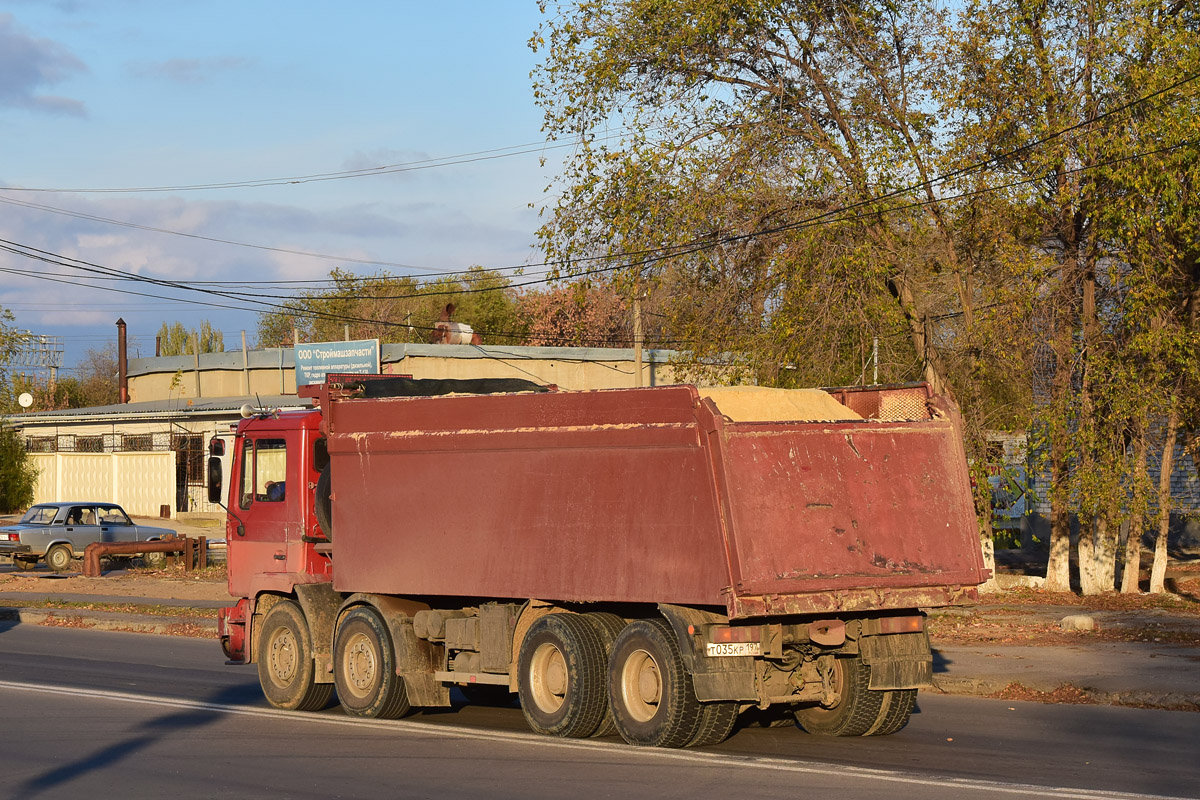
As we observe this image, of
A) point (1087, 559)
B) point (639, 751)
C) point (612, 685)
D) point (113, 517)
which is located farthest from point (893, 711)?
point (113, 517)

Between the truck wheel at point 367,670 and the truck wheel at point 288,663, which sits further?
the truck wheel at point 288,663

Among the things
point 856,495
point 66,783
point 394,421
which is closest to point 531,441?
point 394,421

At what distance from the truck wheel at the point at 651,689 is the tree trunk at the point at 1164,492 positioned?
503 inches

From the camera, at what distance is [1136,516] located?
20766 millimetres

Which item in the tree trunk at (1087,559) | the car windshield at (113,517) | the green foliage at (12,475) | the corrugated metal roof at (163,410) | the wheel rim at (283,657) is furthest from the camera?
the green foliage at (12,475)

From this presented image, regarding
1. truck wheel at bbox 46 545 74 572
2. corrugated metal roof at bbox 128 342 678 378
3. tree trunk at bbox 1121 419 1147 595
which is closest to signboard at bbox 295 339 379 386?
corrugated metal roof at bbox 128 342 678 378

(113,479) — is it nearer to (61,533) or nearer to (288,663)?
(61,533)

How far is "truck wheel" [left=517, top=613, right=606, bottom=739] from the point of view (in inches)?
402

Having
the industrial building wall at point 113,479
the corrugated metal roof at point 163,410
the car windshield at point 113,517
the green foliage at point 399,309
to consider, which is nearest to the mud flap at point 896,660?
the car windshield at point 113,517

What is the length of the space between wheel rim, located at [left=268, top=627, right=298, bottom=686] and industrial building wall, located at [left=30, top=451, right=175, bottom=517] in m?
38.0

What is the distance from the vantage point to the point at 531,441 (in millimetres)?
10570

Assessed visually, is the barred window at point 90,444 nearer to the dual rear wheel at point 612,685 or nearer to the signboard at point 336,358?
the signboard at point 336,358

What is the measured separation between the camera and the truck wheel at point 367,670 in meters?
11.6

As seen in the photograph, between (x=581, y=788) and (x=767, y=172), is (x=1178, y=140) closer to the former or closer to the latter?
(x=767, y=172)
